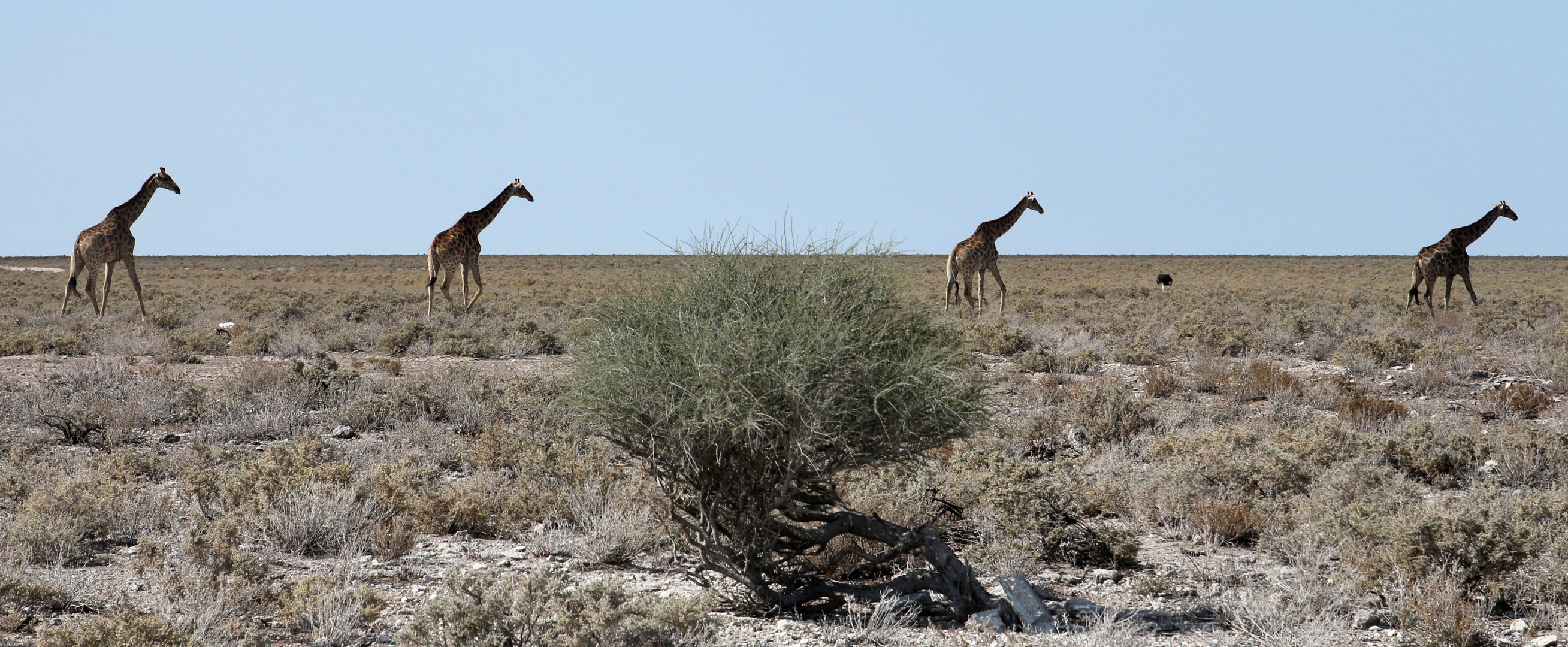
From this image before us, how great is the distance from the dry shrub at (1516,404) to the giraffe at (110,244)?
819 inches

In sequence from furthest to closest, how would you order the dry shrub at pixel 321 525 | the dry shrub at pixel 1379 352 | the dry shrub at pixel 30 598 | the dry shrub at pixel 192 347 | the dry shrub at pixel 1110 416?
the dry shrub at pixel 192 347 < the dry shrub at pixel 1379 352 < the dry shrub at pixel 1110 416 < the dry shrub at pixel 321 525 < the dry shrub at pixel 30 598

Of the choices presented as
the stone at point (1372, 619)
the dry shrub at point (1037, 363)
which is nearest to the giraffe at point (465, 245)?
the dry shrub at point (1037, 363)

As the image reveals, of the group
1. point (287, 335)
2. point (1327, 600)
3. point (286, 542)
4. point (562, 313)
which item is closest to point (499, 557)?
point (286, 542)

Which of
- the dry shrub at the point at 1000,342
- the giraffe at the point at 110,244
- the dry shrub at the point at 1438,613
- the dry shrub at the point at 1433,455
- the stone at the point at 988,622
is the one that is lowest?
the stone at the point at 988,622

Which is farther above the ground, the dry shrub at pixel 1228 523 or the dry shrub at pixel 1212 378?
the dry shrub at pixel 1212 378

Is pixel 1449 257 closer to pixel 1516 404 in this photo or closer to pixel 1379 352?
pixel 1379 352

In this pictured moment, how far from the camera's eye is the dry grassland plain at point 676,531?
4.74 meters

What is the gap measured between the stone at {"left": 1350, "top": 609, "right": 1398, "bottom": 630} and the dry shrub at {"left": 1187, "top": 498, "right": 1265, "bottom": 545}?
142 centimetres

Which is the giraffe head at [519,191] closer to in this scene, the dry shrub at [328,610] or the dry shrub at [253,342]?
the dry shrub at [253,342]

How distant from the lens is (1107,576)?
5.85 m

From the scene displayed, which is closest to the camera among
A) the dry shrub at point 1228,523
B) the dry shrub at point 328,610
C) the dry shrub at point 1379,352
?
the dry shrub at point 328,610

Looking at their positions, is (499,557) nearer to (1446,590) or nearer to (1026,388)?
(1446,590)

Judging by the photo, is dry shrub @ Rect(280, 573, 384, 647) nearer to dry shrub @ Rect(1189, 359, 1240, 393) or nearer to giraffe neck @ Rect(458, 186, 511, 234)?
dry shrub @ Rect(1189, 359, 1240, 393)

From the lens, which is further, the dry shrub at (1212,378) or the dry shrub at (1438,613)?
the dry shrub at (1212,378)
